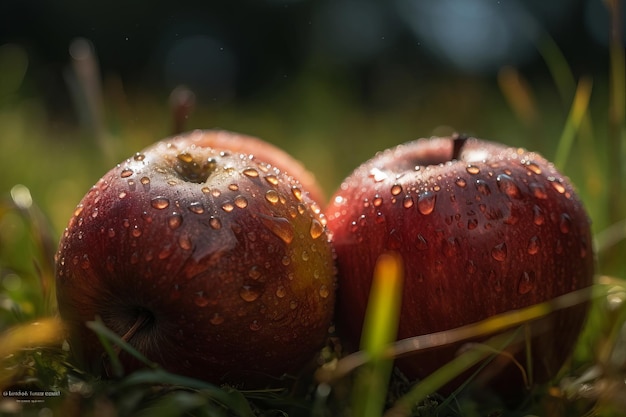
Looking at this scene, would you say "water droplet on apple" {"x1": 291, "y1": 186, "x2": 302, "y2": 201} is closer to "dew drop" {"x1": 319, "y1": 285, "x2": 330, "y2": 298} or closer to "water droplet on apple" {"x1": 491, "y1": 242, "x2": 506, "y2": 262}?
"dew drop" {"x1": 319, "y1": 285, "x2": 330, "y2": 298}

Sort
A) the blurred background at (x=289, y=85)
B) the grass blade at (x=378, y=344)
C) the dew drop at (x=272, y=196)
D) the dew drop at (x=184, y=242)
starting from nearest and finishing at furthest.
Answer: the grass blade at (x=378, y=344) < the dew drop at (x=184, y=242) < the dew drop at (x=272, y=196) < the blurred background at (x=289, y=85)

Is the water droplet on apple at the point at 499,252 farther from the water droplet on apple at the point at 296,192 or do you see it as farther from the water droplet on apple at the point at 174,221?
the water droplet on apple at the point at 174,221

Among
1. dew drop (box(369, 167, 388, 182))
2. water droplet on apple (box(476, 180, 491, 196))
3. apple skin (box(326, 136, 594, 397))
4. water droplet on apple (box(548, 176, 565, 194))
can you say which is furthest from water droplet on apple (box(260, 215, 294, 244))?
water droplet on apple (box(548, 176, 565, 194))

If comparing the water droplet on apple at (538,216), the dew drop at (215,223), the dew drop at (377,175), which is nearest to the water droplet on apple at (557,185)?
the water droplet on apple at (538,216)

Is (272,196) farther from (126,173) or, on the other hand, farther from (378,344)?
(378,344)

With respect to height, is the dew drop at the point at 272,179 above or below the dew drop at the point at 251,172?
below

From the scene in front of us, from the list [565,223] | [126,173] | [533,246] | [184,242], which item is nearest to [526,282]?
[533,246]
